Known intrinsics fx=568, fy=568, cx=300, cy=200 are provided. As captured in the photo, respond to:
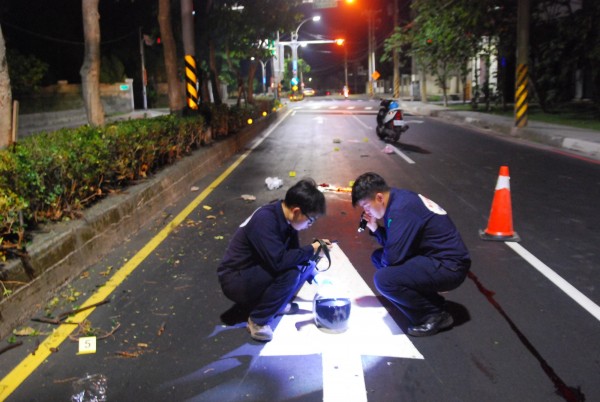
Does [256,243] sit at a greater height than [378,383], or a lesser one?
greater

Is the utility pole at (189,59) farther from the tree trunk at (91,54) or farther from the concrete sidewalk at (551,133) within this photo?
the concrete sidewalk at (551,133)

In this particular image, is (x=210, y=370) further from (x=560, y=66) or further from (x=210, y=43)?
(x=560, y=66)

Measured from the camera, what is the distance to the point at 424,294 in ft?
13.3

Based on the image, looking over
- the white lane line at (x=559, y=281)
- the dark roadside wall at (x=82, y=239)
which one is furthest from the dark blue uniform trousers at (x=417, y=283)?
the dark roadside wall at (x=82, y=239)

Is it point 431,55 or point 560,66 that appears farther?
point 431,55

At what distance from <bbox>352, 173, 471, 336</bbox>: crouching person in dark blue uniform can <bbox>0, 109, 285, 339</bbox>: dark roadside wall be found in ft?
8.84

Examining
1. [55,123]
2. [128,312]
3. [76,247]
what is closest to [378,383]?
[128,312]

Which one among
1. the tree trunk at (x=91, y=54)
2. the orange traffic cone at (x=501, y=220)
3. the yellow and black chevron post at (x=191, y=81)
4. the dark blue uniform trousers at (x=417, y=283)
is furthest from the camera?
the yellow and black chevron post at (x=191, y=81)

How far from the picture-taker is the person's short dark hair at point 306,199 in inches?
146

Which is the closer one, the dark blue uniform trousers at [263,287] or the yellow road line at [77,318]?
the yellow road line at [77,318]

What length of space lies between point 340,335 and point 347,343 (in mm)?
141

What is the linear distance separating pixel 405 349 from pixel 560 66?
2595 cm

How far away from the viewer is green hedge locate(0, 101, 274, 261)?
15.9ft

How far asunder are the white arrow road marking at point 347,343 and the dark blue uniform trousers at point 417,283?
0.82 ft
